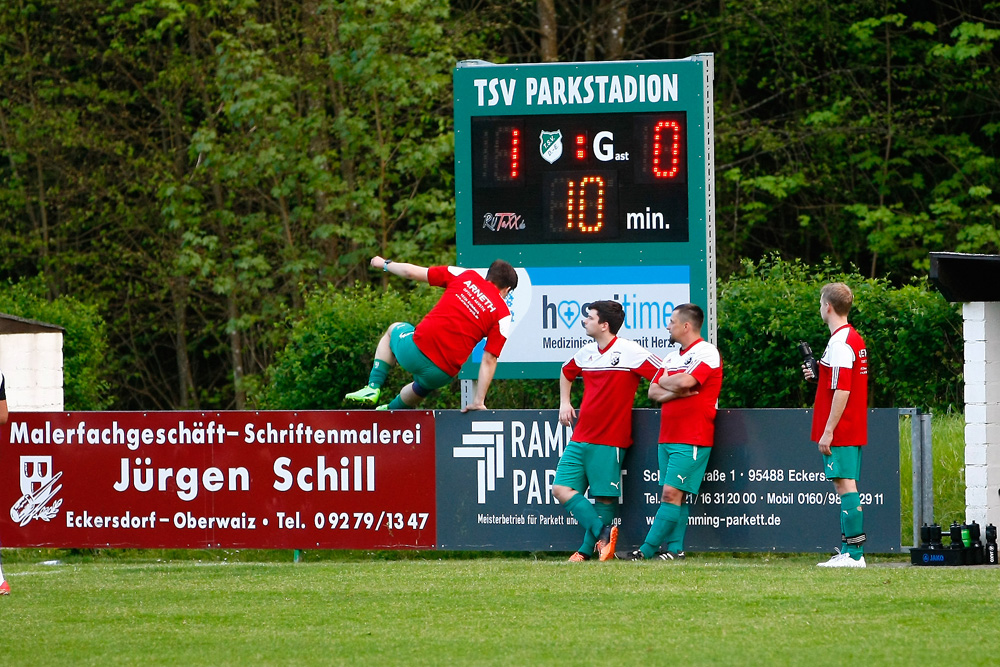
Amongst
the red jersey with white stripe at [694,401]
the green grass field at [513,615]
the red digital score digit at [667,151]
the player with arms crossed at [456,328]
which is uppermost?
the red digital score digit at [667,151]

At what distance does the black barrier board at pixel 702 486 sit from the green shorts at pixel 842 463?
2.60ft

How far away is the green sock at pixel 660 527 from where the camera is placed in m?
11.3

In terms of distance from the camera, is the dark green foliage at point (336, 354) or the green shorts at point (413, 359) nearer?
the green shorts at point (413, 359)

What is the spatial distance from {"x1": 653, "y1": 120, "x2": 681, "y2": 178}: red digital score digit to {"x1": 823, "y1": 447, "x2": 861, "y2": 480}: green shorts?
3351mm

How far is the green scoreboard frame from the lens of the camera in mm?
13094

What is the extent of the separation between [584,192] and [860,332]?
3117 millimetres

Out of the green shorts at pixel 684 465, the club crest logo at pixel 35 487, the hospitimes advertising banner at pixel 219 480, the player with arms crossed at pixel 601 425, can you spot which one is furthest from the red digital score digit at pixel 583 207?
the club crest logo at pixel 35 487

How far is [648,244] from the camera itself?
43.1 ft

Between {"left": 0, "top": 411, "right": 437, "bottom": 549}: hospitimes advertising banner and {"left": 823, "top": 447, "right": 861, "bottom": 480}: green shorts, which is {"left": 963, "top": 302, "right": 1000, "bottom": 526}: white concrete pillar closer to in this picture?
{"left": 823, "top": 447, "right": 861, "bottom": 480}: green shorts

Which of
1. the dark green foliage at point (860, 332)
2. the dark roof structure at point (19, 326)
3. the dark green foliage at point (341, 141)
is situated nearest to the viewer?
the dark green foliage at point (860, 332)

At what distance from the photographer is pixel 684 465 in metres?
11.3

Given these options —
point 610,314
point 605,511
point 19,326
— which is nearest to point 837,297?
point 610,314

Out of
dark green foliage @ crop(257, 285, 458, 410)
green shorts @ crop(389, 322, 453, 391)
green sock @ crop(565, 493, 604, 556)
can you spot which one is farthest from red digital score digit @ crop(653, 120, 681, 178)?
dark green foliage @ crop(257, 285, 458, 410)

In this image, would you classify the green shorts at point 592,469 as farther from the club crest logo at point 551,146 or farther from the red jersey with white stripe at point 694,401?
the club crest logo at point 551,146
